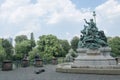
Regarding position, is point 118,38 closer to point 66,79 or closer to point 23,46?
point 23,46

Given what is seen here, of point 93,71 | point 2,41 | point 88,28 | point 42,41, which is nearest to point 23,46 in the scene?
point 2,41

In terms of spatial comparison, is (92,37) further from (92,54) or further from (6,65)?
(6,65)

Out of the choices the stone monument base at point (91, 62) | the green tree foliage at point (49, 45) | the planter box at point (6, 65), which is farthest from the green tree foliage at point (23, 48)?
the stone monument base at point (91, 62)

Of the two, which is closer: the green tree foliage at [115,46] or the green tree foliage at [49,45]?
the green tree foliage at [49,45]

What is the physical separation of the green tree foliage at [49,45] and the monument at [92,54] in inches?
1890

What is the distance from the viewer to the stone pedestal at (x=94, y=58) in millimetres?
27866

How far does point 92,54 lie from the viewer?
2898cm

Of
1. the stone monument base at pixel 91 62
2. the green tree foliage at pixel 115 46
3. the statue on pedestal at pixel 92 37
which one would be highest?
the green tree foliage at pixel 115 46

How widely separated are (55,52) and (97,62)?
5343 centimetres

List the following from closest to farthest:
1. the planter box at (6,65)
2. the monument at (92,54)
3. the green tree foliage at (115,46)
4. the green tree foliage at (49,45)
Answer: the monument at (92,54), the planter box at (6,65), the green tree foliage at (49,45), the green tree foliage at (115,46)

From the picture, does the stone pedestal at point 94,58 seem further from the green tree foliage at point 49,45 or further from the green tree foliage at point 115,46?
the green tree foliage at point 115,46

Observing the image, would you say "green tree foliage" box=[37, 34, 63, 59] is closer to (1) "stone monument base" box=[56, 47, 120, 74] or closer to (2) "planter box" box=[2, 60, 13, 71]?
(2) "planter box" box=[2, 60, 13, 71]

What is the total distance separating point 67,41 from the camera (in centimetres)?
11362

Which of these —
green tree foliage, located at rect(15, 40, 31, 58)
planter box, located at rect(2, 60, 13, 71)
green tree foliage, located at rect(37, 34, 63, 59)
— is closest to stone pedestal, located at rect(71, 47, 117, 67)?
planter box, located at rect(2, 60, 13, 71)
